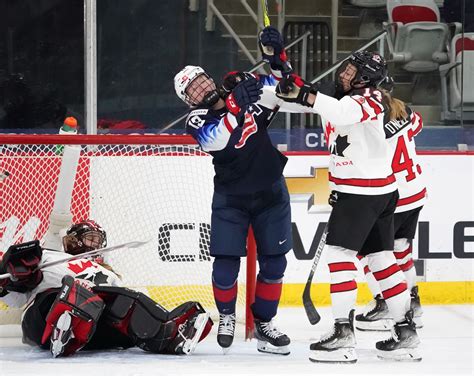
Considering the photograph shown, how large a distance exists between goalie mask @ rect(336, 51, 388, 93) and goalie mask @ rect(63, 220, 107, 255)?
1147 millimetres

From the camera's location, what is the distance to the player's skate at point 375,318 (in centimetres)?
551

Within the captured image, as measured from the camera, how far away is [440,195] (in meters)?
6.27

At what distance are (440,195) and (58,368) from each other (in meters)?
2.47

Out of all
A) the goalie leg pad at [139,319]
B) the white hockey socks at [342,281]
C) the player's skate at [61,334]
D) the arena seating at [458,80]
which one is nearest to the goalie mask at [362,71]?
the white hockey socks at [342,281]

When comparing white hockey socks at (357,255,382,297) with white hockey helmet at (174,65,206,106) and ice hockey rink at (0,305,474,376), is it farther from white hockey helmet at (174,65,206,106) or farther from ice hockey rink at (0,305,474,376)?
white hockey helmet at (174,65,206,106)

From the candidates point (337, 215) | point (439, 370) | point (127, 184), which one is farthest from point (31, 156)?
point (439, 370)

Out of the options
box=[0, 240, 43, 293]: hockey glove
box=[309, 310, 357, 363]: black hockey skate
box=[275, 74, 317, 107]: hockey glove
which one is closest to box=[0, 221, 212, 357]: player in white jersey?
box=[0, 240, 43, 293]: hockey glove

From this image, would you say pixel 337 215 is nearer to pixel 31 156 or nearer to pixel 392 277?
pixel 392 277

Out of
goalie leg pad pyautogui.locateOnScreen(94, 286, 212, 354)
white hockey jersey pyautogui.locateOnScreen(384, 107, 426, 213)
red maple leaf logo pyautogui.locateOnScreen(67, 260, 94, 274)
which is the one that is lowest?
goalie leg pad pyautogui.locateOnScreen(94, 286, 212, 354)

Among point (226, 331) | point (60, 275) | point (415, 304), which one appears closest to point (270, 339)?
point (226, 331)

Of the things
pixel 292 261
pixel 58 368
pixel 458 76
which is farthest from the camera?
pixel 458 76

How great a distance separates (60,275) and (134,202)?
2.56 feet

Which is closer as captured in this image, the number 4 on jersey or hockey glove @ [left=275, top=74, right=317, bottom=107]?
hockey glove @ [left=275, top=74, right=317, bottom=107]

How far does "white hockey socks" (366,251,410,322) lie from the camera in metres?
4.68
